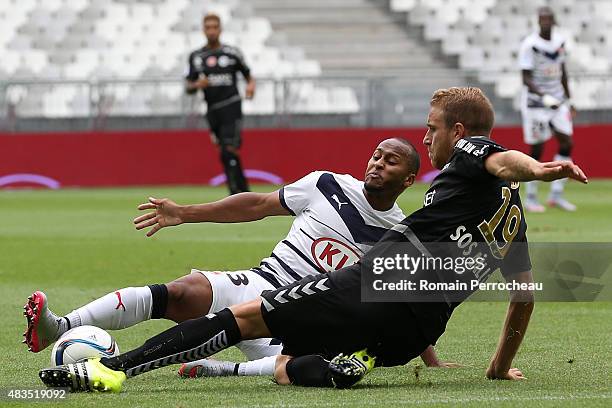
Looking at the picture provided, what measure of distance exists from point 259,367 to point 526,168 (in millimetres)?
1904

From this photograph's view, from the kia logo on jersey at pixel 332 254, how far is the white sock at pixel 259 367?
0.55 m

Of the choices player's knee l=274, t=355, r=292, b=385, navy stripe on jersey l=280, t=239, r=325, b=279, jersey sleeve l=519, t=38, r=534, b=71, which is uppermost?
jersey sleeve l=519, t=38, r=534, b=71

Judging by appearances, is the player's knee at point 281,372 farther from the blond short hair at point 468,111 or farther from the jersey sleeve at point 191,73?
the jersey sleeve at point 191,73

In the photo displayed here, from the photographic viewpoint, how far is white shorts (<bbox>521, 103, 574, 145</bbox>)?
Result: 16.2m

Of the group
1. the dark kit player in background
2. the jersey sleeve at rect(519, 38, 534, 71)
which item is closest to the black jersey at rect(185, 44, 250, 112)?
the dark kit player in background

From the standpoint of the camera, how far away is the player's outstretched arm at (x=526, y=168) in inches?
190

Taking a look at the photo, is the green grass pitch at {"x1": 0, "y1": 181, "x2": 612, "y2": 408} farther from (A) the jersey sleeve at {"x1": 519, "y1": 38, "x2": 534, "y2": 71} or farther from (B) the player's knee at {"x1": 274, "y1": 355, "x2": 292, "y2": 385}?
(A) the jersey sleeve at {"x1": 519, "y1": 38, "x2": 534, "y2": 71}

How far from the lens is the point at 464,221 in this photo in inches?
217

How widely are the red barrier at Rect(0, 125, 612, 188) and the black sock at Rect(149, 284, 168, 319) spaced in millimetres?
14855

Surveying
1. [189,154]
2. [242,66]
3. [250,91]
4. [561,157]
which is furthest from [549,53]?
[189,154]

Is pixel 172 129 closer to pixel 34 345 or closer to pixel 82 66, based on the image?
pixel 82 66

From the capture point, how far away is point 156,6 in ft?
84.3

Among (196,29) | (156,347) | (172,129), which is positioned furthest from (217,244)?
(196,29)

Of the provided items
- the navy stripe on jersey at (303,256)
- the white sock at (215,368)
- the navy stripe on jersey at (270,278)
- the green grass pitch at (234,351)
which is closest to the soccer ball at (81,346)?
the green grass pitch at (234,351)
